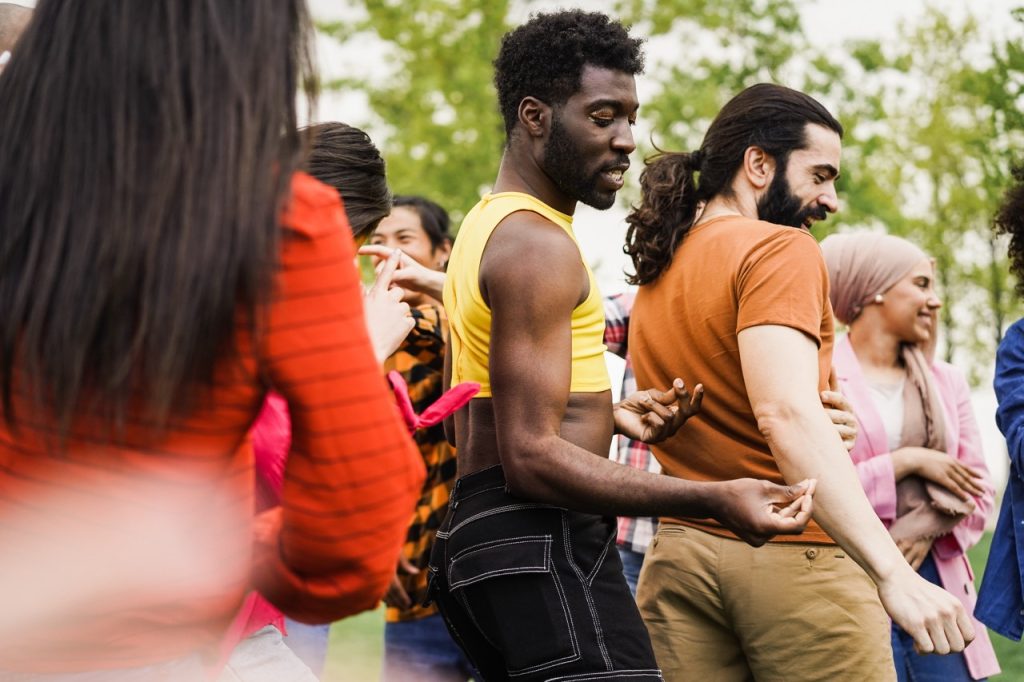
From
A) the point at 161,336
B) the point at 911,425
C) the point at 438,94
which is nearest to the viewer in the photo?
the point at 161,336

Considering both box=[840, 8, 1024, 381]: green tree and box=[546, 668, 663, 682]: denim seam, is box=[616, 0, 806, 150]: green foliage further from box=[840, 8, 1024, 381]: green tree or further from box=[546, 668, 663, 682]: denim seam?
box=[546, 668, 663, 682]: denim seam

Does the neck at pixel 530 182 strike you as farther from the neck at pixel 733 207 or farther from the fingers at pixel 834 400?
the fingers at pixel 834 400

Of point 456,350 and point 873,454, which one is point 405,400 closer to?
point 456,350

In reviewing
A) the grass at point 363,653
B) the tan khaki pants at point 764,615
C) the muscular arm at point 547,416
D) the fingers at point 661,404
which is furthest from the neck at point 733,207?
the grass at point 363,653

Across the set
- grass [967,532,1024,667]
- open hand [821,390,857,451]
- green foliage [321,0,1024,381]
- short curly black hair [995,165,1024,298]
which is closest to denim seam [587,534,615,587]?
open hand [821,390,857,451]

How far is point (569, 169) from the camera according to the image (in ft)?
9.64

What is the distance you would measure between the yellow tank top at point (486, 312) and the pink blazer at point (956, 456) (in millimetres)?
1865

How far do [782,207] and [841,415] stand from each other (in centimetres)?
76

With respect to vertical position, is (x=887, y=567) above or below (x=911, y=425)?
above

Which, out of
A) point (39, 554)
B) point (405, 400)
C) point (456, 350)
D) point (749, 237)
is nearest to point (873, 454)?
point (749, 237)

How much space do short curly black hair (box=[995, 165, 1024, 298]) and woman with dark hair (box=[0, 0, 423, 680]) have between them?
3.63 meters

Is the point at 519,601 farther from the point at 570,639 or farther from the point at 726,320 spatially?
the point at 726,320

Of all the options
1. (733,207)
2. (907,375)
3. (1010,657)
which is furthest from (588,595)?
(1010,657)

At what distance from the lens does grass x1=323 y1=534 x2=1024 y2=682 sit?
7488 millimetres
